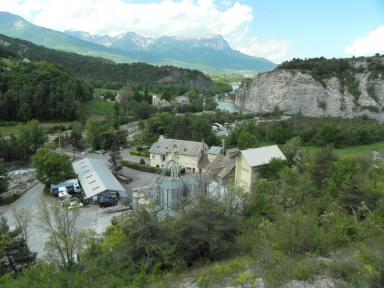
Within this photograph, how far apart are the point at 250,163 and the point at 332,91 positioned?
5778cm

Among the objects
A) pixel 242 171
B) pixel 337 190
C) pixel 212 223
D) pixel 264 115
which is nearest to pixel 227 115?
pixel 264 115

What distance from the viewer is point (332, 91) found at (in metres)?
74.7

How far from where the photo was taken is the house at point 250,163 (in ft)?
81.7

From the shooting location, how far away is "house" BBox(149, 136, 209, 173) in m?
34.3

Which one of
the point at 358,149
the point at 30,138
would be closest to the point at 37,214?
the point at 30,138

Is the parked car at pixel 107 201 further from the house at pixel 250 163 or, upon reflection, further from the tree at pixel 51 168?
the house at pixel 250 163

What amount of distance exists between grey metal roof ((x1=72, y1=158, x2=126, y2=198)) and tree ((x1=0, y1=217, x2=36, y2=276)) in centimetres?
1020

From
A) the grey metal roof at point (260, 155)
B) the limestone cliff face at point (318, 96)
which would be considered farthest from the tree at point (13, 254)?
the limestone cliff face at point (318, 96)

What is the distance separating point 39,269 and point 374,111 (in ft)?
235

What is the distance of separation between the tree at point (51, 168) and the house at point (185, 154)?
9.46 m

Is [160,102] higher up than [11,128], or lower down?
higher up

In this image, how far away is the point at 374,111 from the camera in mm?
69250

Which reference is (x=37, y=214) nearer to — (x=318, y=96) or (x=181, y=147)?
(x=181, y=147)

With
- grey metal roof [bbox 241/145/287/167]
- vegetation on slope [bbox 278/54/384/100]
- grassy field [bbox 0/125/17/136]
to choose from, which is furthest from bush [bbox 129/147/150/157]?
vegetation on slope [bbox 278/54/384/100]
